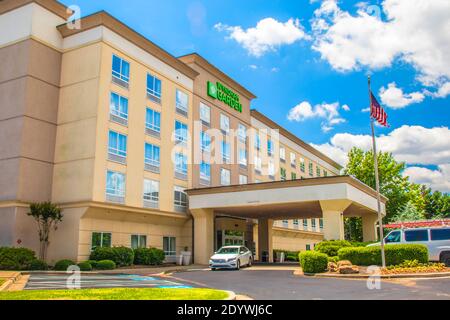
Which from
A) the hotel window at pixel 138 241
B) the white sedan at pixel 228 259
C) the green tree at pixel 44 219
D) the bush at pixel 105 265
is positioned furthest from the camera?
the hotel window at pixel 138 241

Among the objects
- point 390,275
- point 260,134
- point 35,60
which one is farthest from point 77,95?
point 260,134

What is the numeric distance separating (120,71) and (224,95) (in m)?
14.8

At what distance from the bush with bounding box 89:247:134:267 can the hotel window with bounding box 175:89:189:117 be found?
13248mm

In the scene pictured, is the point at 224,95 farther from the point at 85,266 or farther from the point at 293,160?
the point at 85,266

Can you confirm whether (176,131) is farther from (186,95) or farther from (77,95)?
(77,95)

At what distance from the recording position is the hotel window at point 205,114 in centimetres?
4079

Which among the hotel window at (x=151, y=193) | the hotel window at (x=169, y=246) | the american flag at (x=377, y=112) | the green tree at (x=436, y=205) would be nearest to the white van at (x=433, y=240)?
the american flag at (x=377, y=112)

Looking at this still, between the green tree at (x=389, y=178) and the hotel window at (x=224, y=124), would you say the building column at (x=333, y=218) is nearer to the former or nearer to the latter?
the hotel window at (x=224, y=124)

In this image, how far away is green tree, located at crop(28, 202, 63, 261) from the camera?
2695 centimetres

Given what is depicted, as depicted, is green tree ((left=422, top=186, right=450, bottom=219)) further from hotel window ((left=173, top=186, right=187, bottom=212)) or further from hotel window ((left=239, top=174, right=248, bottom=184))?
hotel window ((left=173, top=186, right=187, bottom=212))

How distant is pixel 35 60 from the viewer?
29.9 metres

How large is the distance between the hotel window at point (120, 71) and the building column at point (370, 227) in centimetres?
2501

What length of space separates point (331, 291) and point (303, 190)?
16781 mm

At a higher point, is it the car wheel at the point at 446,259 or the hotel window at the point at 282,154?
the hotel window at the point at 282,154
